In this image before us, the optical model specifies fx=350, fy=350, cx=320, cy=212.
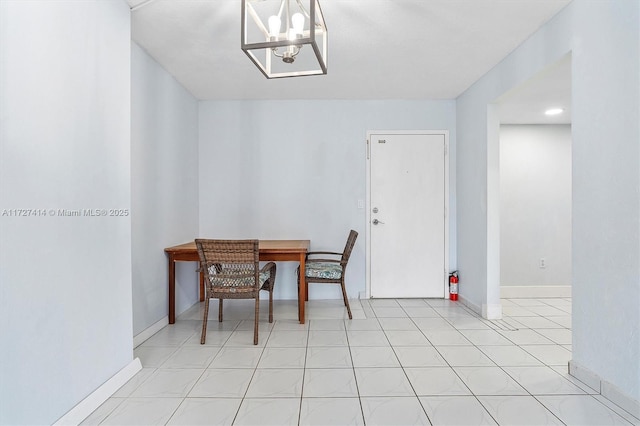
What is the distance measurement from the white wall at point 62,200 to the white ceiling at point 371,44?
0.52m

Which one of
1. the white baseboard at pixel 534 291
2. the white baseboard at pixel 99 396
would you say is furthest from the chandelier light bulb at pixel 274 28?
the white baseboard at pixel 534 291

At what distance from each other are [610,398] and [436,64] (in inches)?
107

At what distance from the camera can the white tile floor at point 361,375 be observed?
69.6 inches

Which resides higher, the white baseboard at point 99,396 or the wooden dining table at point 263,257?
the wooden dining table at point 263,257

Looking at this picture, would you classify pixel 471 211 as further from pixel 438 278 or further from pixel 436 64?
Answer: pixel 436 64

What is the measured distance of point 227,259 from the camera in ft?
8.98

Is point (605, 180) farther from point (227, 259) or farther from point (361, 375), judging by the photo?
point (227, 259)

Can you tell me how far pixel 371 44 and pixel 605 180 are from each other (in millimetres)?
1838

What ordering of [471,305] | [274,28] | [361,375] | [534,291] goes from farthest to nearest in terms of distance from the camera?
[534,291], [471,305], [361,375], [274,28]

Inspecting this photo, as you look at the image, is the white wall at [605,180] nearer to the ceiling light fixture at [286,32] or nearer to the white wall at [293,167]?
the ceiling light fixture at [286,32]

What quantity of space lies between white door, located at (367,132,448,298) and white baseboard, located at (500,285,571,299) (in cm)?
91

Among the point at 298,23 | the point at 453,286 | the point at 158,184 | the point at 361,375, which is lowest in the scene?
the point at 361,375

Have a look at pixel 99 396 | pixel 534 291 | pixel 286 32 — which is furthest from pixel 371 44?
pixel 534 291

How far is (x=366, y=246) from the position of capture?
415 centimetres
